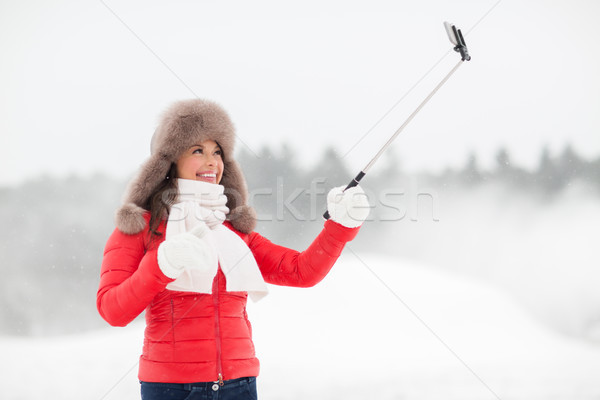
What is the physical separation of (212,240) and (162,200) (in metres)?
0.21

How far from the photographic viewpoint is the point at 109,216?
416cm

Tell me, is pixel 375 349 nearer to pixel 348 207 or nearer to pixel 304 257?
pixel 304 257

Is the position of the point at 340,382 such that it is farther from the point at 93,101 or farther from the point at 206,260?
the point at 93,101

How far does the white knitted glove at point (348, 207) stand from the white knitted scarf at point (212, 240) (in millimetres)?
296

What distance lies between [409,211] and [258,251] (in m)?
2.90

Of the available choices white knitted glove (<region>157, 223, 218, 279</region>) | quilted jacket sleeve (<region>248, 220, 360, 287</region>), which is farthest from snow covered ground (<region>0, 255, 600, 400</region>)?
white knitted glove (<region>157, 223, 218, 279</region>)

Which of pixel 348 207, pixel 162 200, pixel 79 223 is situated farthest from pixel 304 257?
pixel 79 223

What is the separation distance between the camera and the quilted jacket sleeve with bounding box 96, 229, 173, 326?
4.44 feet

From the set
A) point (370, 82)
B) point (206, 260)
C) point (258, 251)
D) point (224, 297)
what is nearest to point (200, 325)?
point (224, 297)

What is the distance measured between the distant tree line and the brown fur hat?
190cm

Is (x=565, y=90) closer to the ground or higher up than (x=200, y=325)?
higher up

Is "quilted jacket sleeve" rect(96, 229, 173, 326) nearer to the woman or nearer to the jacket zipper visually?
the woman

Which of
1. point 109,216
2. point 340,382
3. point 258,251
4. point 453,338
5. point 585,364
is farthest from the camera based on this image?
point 109,216

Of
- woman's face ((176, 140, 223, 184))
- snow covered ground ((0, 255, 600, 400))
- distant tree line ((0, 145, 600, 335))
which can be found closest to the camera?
woman's face ((176, 140, 223, 184))
